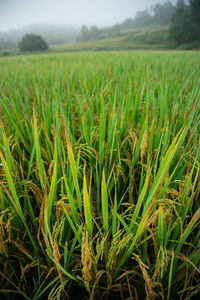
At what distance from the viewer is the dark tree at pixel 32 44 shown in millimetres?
24656

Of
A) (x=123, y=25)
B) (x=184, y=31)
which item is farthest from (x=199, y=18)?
(x=123, y=25)

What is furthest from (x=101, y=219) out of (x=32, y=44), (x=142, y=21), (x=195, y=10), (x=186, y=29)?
(x=142, y=21)

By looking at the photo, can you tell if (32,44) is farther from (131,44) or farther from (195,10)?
(195,10)

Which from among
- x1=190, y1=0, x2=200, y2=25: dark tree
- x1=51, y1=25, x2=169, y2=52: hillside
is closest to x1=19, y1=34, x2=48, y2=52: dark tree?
x1=51, y1=25, x2=169, y2=52: hillside

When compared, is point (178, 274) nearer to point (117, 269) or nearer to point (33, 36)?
point (117, 269)

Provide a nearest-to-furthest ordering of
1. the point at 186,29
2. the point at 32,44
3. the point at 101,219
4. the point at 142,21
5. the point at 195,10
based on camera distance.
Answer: the point at 101,219 → the point at 186,29 → the point at 195,10 → the point at 32,44 → the point at 142,21

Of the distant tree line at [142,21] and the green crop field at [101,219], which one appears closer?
the green crop field at [101,219]

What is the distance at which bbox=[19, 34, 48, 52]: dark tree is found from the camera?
80.9 ft

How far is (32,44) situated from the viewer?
80.9ft

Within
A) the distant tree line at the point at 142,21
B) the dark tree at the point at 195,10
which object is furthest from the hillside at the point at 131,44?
the distant tree line at the point at 142,21

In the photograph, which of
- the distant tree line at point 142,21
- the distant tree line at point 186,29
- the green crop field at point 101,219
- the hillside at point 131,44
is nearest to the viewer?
the green crop field at point 101,219

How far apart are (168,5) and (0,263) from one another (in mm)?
71860

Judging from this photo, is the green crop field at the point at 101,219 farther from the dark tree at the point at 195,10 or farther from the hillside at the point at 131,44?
the dark tree at the point at 195,10

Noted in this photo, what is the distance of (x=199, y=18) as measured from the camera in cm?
2131
